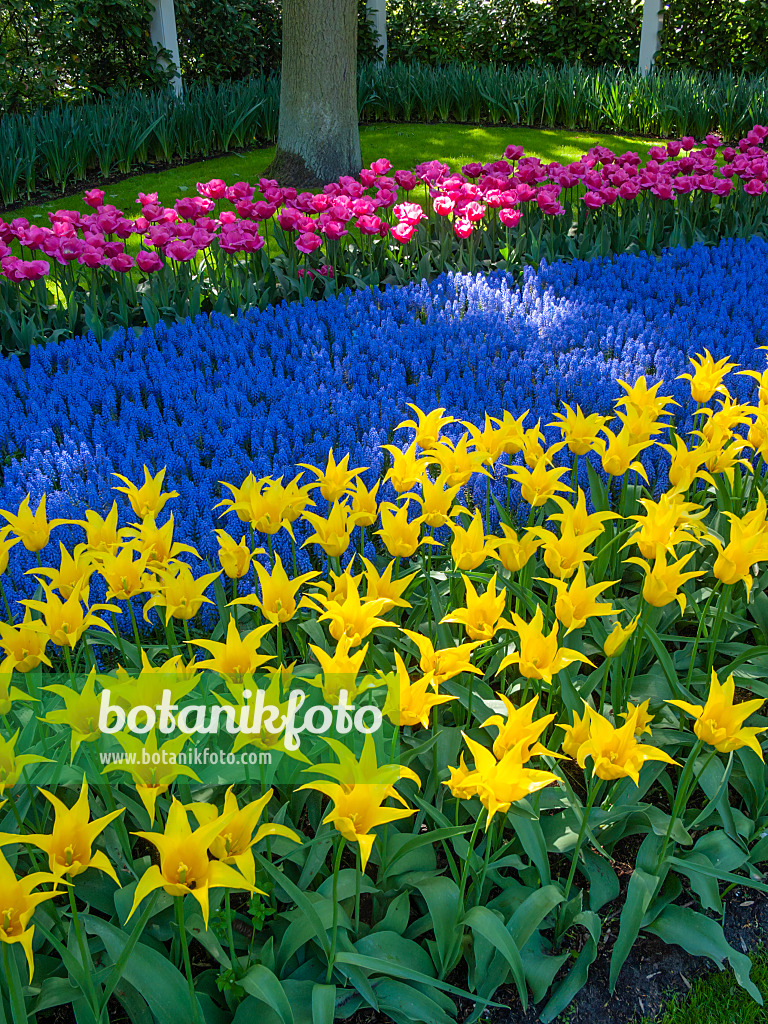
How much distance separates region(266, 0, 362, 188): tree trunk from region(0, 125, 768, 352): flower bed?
7.89 ft

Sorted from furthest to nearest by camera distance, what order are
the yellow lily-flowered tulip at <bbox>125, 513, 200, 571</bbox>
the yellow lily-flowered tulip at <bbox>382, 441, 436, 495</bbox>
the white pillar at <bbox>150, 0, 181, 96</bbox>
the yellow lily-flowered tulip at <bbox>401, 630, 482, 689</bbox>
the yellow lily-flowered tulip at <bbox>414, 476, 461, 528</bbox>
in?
the white pillar at <bbox>150, 0, 181, 96</bbox>, the yellow lily-flowered tulip at <bbox>382, 441, 436, 495</bbox>, the yellow lily-flowered tulip at <bbox>414, 476, 461, 528</bbox>, the yellow lily-flowered tulip at <bbox>125, 513, 200, 571</bbox>, the yellow lily-flowered tulip at <bbox>401, 630, 482, 689</bbox>

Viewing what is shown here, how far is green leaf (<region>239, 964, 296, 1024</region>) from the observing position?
1.43 m

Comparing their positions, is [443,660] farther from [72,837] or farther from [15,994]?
[15,994]

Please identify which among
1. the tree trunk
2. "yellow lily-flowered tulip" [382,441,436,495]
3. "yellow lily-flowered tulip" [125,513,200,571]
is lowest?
"yellow lily-flowered tulip" [125,513,200,571]

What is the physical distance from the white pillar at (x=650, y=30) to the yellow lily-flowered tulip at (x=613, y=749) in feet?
42.0

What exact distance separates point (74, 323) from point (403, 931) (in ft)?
13.0

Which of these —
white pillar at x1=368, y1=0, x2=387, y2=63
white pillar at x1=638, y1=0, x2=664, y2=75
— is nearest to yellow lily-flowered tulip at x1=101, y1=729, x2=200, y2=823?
white pillar at x1=638, y1=0, x2=664, y2=75

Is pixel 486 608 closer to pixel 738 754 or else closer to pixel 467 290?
pixel 738 754

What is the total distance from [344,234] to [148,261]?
1.32 metres

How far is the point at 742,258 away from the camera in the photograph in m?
5.10

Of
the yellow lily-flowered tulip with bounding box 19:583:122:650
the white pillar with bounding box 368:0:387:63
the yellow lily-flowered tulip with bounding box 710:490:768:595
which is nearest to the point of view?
the yellow lily-flowered tulip with bounding box 19:583:122:650

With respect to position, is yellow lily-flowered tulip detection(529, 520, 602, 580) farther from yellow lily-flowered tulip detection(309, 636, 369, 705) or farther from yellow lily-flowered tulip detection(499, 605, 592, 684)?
yellow lily-flowered tulip detection(309, 636, 369, 705)

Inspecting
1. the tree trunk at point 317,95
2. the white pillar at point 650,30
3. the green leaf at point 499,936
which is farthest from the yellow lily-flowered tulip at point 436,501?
the white pillar at point 650,30

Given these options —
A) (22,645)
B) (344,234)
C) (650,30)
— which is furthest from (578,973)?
(650,30)
